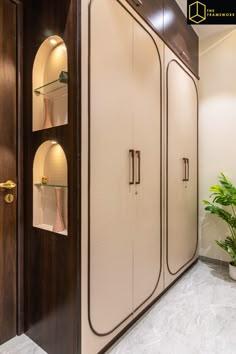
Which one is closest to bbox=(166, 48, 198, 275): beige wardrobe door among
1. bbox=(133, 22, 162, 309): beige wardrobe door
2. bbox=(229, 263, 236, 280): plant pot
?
bbox=(133, 22, 162, 309): beige wardrobe door

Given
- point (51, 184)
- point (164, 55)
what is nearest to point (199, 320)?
point (51, 184)

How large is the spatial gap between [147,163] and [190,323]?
51.8 inches

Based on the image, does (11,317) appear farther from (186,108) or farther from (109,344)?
(186,108)

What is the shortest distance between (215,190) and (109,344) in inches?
76.9

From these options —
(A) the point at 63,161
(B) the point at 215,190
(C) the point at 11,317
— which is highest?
(A) the point at 63,161

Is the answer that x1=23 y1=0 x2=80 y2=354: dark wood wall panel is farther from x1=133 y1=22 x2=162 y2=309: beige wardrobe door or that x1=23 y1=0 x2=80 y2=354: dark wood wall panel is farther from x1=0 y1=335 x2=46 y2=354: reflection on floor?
x1=133 y1=22 x2=162 y2=309: beige wardrobe door

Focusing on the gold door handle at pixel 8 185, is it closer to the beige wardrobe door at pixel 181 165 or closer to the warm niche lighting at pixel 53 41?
the warm niche lighting at pixel 53 41

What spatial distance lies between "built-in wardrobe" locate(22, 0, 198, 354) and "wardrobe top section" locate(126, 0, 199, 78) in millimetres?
22

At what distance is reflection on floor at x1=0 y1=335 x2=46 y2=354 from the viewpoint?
1.54 meters

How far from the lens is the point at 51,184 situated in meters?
1.63

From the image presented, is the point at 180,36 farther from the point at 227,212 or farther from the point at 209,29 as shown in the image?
the point at 227,212

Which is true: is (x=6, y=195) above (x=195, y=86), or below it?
below

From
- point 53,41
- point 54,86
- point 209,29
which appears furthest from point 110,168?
point 209,29

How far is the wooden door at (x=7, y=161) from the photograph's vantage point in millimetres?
1608
